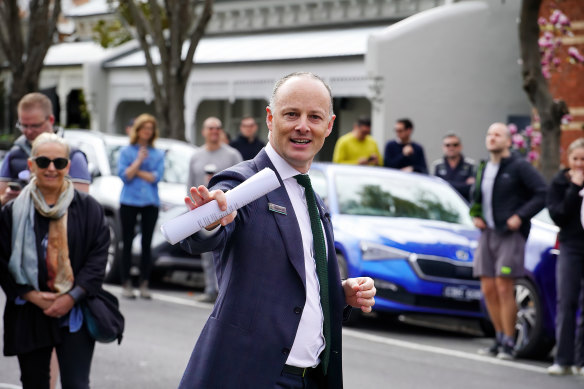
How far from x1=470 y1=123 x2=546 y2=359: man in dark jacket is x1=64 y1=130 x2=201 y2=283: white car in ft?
13.8

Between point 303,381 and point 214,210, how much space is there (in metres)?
0.83

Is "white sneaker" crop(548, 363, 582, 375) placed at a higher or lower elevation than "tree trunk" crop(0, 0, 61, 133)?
lower

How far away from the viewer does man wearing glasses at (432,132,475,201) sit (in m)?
14.9

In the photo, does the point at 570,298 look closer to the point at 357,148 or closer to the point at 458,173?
the point at 458,173

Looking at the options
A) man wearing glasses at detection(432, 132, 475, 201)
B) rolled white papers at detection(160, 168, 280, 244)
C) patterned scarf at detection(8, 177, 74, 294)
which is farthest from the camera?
man wearing glasses at detection(432, 132, 475, 201)

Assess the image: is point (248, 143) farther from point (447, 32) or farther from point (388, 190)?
point (447, 32)

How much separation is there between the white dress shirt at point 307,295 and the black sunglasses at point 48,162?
223 centimetres

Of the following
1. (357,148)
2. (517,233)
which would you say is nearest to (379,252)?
(517,233)

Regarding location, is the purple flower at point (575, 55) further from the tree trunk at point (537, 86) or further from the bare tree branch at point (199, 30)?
the bare tree branch at point (199, 30)

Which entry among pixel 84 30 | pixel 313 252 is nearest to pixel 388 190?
pixel 313 252

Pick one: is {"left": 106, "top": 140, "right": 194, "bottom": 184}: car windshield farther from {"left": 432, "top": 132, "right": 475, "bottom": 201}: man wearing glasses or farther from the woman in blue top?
{"left": 432, "top": 132, "right": 475, "bottom": 201}: man wearing glasses

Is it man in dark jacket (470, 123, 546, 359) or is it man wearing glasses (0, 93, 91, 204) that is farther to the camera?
man in dark jacket (470, 123, 546, 359)

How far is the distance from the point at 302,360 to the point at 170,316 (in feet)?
25.7

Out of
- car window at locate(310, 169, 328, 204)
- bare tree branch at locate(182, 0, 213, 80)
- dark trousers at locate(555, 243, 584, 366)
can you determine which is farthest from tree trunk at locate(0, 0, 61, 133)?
dark trousers at locate(555, 243, 584, 366)
